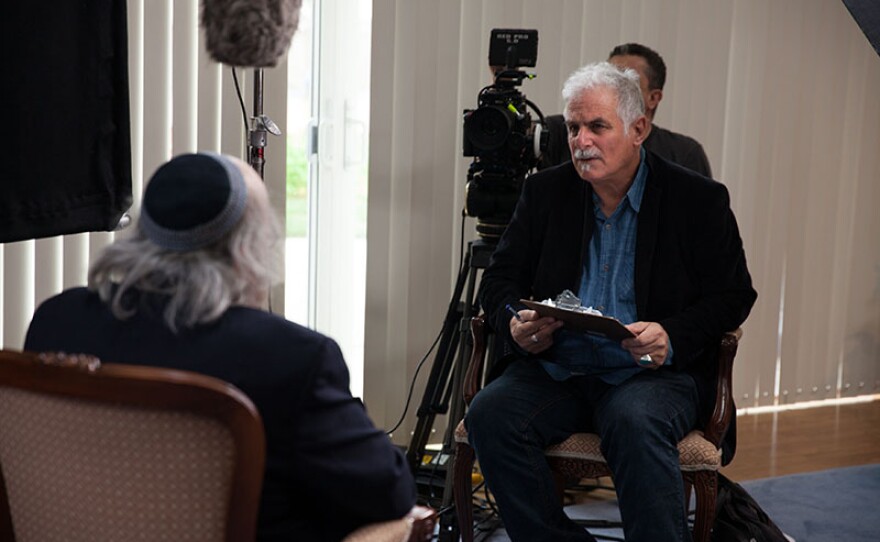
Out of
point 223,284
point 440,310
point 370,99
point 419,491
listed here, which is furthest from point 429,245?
point 223,284

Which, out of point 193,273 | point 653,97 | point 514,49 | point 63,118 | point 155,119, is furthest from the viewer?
point 653,97

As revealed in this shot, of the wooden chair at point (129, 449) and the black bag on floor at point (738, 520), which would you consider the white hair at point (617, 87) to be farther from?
the wooden chair at point (129, 449)

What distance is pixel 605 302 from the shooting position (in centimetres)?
270

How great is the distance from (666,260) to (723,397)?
0.36 m

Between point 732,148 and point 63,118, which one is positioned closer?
point 63,118

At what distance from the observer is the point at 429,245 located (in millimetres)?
3670

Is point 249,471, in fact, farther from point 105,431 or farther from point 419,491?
point 419,491

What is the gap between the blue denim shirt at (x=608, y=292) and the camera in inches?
104

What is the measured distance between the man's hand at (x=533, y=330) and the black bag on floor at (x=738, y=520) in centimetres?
56

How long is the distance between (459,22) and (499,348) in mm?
1154

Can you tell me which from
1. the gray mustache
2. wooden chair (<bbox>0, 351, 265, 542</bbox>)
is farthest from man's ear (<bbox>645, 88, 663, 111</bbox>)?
wooden chair (<bbox>0, 351, 265, 542</bbox>)

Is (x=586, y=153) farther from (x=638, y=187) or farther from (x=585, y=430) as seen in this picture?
(x=585, y=430)

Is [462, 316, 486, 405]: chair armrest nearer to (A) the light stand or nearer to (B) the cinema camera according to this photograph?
(B) the cinema camera

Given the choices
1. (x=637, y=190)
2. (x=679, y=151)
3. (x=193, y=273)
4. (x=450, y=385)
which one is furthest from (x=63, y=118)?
(x=679, y=151)
